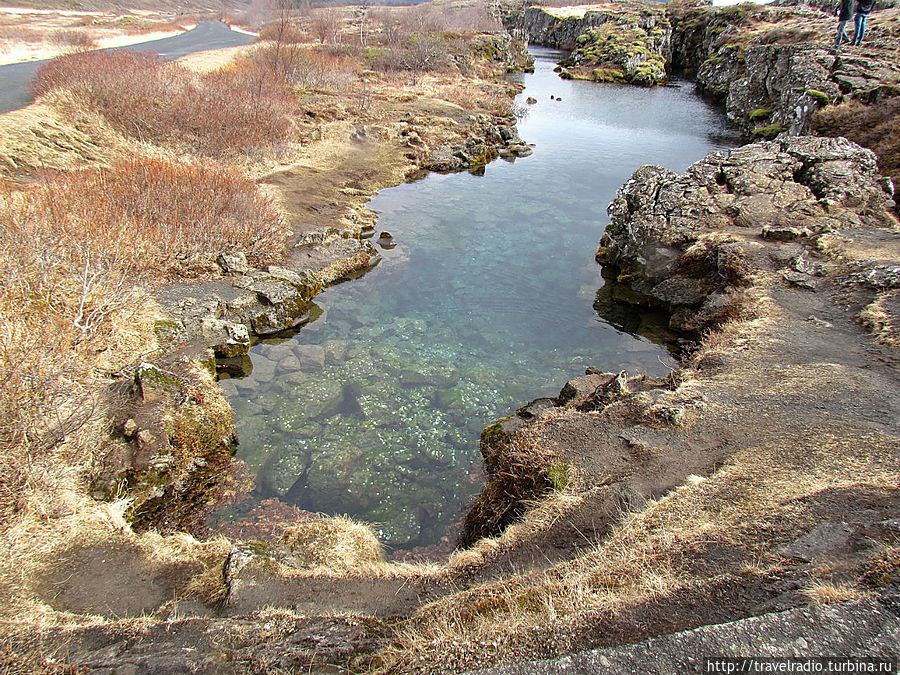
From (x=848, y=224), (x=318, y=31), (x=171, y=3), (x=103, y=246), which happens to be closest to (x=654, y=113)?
(x=848, y=224)

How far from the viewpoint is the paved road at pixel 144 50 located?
2677cm

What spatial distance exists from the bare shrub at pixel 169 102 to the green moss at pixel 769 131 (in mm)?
35248

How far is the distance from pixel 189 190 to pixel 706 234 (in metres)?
22.0

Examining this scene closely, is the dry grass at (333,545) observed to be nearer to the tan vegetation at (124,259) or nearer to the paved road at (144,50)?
the tan vegetation at (124,259)

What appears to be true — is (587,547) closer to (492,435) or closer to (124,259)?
(492,435)

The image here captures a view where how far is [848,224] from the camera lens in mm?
20109

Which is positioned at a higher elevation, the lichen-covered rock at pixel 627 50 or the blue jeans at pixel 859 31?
the lichen-covered rock at pixel 627 50

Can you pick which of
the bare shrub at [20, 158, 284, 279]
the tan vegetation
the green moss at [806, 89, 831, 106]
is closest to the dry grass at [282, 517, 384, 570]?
the tan vegetation

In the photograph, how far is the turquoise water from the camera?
41.8 feet

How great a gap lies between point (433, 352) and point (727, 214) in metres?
15.4

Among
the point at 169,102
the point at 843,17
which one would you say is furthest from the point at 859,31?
the point at 169,102

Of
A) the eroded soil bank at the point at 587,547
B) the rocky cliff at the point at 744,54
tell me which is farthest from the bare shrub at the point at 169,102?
the rocky cliff at the point at 744,54

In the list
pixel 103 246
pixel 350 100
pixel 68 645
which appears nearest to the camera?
pixel 68 645

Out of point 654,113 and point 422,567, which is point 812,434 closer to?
point 422,567
